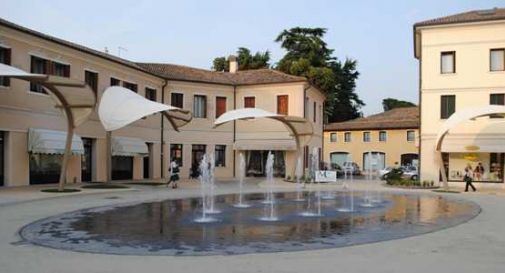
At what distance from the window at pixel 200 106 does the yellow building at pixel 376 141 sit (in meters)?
23.8

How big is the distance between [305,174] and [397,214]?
20010 millimetres

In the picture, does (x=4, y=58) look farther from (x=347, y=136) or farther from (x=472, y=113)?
(x=347, y=136)

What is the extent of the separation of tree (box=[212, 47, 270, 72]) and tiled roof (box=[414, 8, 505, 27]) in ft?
96.1

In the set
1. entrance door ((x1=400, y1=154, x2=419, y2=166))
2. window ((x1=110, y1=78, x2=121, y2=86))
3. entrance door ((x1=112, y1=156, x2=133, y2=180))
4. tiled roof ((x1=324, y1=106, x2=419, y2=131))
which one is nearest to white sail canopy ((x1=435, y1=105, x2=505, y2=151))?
entrance door ((x1=112, y1=156, x2=133, y2=180))

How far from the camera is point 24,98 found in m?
26.7

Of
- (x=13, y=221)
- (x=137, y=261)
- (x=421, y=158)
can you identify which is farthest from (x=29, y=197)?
(x=421, y=158)

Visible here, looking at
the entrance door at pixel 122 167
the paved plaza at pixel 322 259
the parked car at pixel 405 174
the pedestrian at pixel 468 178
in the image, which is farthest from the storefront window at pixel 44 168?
the pedestrian at pixel 468 178

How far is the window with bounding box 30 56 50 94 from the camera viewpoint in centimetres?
2717

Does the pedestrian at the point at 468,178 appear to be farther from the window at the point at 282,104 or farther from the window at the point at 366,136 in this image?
the window at the point at 366,136

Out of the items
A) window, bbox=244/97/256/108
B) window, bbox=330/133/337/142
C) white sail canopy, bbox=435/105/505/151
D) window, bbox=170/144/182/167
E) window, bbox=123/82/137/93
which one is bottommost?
window, bbox=170/144/182/167

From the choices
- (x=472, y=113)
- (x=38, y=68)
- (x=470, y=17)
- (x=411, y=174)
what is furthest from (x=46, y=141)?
(x=411, y=174)

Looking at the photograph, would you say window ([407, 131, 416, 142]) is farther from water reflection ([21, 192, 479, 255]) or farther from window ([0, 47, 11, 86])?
window ([0, 47, 11, 86])

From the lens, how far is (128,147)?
34125mm

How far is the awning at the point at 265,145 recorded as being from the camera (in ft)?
130
